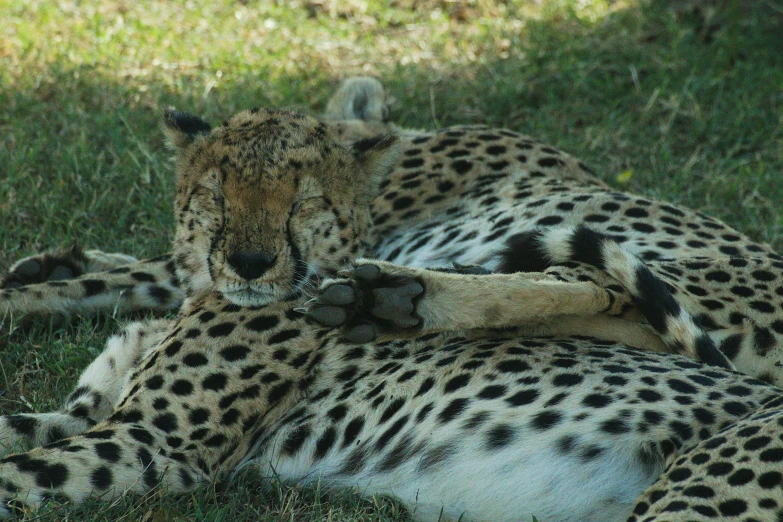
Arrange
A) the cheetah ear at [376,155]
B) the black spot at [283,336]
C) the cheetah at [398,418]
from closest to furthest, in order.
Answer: the cheetah at [398,418] → the black spot at [283,336] → the cheetah ear at [376,155]

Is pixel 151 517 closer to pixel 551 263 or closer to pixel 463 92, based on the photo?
pixel 551 263

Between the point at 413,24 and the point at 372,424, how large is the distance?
4.26 m

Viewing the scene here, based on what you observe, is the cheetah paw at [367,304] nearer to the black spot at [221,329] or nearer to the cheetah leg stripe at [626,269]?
the black spot at [221,329]

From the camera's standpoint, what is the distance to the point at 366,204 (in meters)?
3.56

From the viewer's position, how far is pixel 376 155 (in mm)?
3592

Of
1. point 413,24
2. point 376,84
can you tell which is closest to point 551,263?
point 376,84

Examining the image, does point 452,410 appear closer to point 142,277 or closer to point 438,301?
point 438,301

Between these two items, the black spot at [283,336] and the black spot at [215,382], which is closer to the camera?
the black spot at [215,382]

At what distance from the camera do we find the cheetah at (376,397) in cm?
267

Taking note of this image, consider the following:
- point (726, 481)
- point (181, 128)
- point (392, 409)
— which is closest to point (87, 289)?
point (181, 128)

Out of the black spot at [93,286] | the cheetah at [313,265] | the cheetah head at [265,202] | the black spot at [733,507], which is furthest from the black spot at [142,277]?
the black spot at [733,507]

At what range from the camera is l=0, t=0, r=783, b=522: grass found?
4734 millimetres

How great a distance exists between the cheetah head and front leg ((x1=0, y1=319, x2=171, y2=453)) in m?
0.30

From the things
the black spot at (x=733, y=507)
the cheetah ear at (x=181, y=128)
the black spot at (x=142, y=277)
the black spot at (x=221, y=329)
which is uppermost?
the cheetah ear at (x=181, y=128)
